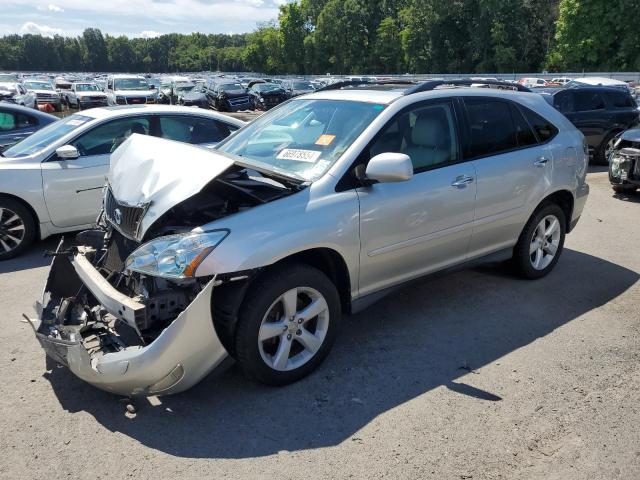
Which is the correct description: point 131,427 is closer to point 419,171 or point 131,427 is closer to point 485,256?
point 419,171

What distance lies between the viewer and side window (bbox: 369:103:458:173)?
3926 mm

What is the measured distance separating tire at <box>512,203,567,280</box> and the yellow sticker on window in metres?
2.24

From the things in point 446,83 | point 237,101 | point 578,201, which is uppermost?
point 446,83

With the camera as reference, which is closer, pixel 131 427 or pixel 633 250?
pixel 131 427

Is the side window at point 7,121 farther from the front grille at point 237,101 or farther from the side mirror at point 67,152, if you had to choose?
the front grille at point 237,101

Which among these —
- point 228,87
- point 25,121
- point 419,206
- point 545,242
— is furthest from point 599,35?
point 419,206

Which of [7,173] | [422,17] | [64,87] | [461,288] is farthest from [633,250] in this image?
[422,17]

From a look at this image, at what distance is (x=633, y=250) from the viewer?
652 centimetres

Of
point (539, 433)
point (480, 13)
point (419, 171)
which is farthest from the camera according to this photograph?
point (480, 13)

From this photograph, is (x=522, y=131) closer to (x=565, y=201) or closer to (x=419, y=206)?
(x=565, y=201)

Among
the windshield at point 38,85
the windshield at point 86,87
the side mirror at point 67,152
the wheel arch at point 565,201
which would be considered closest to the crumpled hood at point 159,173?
the side mirror at point 67,152

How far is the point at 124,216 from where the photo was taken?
11.6 feet

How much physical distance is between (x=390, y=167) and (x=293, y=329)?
120 cm

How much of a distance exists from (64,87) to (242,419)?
42897mm
